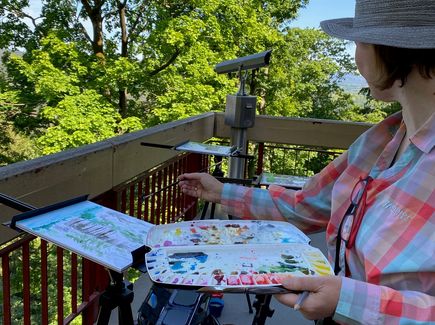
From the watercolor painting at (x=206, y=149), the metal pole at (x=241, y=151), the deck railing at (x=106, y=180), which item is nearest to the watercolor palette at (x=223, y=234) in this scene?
the deck railing at (x=106, y=180)

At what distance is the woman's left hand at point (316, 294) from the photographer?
702 millimetres

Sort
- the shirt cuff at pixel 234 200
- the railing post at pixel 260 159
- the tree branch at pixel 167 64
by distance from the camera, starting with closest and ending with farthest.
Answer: the shirt cuff at pixel 234 200, the railing post at pixel 260 159, the tree branch at pixel 167 64

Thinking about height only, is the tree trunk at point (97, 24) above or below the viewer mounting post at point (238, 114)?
above

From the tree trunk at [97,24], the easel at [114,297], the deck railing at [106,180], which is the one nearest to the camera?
the easel at [114,297]

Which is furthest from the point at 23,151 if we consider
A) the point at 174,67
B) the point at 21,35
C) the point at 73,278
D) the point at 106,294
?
the point at 106,294

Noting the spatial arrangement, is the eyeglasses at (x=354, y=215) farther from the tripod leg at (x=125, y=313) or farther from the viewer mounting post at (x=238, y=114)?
the viewer mounting post at (x=238, y=114)

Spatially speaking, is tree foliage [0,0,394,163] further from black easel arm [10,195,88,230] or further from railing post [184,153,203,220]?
black easel arm [10,195,88,230]

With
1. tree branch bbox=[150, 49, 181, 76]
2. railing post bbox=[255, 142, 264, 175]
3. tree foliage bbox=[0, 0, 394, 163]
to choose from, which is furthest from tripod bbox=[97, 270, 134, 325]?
tree branch bbox=[150, 49, 181, 76]

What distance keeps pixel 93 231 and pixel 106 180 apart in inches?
43.6

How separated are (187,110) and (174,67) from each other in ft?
4.29

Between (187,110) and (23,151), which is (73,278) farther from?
(23,151)

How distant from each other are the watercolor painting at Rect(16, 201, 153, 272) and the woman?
1.10 ft

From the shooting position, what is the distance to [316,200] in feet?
3.95

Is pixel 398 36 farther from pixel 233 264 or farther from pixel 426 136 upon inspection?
pixel 233 264
